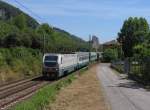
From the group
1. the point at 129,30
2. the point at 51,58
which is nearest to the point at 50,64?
the point at 51,58

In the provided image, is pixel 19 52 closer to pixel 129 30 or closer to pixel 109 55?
pixel 129 30

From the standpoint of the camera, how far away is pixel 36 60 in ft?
215

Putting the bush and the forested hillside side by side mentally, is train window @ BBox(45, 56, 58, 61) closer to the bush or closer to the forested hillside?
the forested hillside

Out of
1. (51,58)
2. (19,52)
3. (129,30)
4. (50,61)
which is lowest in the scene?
(50,61)

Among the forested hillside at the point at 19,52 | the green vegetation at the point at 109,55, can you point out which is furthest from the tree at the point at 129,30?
the forested hillside at the point at 19,52

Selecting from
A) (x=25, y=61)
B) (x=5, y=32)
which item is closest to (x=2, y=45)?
(x=5, y=32)

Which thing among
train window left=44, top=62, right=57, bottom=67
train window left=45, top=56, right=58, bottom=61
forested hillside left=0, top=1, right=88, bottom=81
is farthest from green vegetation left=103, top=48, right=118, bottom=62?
train window left=44, top=62, right=57, bottom=67

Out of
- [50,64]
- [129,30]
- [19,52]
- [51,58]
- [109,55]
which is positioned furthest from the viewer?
[109,55]

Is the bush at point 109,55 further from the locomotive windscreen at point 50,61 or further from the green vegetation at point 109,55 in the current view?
the locomotive windscreen at point 50,61

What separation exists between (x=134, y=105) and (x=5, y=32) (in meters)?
50.7

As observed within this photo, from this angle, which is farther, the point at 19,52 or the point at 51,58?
the point at 19,52

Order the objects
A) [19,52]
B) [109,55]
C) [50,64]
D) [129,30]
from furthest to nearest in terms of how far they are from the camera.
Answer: [109,55] < [129,30] < [19,52] < [50,64]

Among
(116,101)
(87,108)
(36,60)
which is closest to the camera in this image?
(87,108)

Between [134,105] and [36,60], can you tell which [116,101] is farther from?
[36,60]
